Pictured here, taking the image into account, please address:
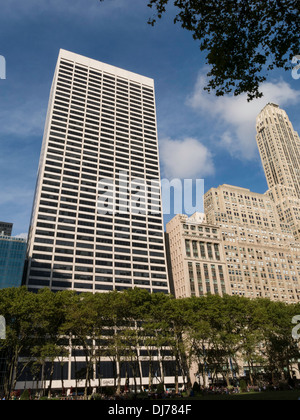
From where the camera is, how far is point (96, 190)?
11788 cm

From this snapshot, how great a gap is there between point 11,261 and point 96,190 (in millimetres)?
Answer: 41224

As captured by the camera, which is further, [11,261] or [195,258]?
[195,258]

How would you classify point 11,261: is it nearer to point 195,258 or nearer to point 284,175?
point 195,258

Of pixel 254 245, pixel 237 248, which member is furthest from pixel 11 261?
pixel 254 245

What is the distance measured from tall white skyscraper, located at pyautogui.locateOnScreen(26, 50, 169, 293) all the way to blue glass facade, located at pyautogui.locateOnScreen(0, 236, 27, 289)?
14.2ft

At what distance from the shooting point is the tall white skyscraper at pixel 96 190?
101562 millimetres

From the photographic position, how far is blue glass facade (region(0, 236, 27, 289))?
8744 centimetres

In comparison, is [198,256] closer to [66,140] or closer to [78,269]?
[78,269]

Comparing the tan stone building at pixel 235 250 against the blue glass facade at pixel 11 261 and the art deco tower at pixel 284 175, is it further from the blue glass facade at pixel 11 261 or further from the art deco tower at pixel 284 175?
the blue glass facade at pixel 11 261

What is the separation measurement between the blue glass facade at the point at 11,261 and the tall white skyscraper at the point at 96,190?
4.34 m

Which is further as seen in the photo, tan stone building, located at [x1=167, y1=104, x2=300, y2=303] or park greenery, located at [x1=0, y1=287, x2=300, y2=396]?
tan stone building, located at [x1=167, y1=104, x2=300, y2=303]

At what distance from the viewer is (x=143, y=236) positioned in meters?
117

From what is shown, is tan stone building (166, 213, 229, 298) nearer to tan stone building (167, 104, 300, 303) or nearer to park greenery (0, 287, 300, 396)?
tan stone building (167, 104, 300, 303)

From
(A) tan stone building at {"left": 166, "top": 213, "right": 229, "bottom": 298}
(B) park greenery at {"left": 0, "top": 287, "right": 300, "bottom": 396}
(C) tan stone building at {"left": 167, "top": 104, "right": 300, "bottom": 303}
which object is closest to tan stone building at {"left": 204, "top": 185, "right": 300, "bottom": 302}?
(C) tan stone building at {"left": 167, "top": 104, "right": 300, "bottom": 303}
